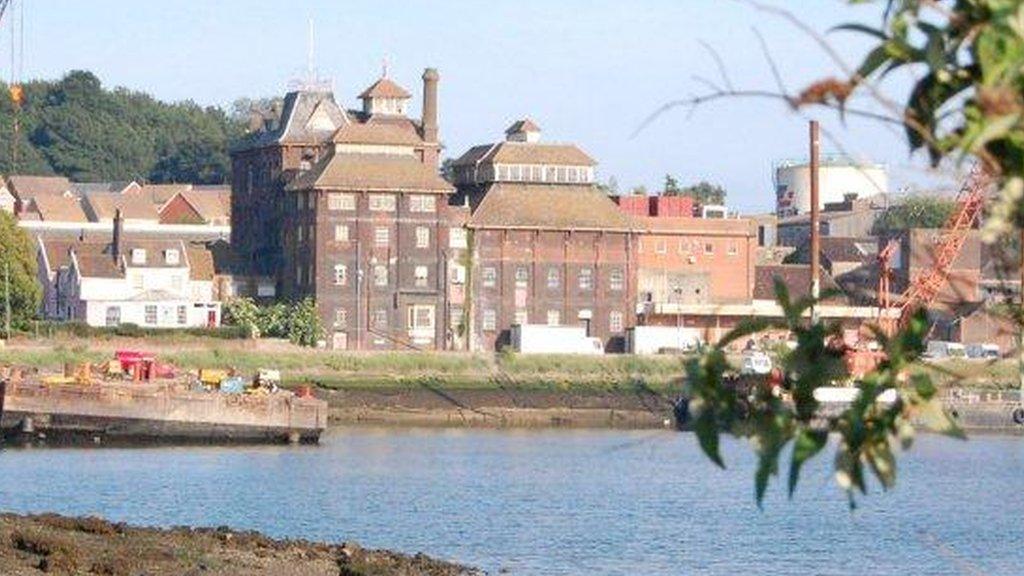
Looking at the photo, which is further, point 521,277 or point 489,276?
point 521,277

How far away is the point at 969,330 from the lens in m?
96.8

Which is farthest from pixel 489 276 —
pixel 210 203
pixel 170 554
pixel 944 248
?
pixel 170 554

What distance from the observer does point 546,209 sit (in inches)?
3770

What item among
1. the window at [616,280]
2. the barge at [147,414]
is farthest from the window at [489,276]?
the barge at [147,414]

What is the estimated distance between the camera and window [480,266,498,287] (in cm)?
9425

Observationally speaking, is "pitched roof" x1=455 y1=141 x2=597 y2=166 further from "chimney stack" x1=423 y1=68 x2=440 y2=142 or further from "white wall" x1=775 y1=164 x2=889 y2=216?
"white wall" x1=775 y1=164 x2=889 y2=216

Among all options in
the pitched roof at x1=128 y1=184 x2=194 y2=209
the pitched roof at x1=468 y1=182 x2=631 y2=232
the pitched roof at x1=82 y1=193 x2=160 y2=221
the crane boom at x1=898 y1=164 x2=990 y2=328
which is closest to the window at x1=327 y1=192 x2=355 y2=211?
the pitched roof at x1=468 y1=182 x2=631 y2=232

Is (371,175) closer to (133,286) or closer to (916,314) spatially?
(133,286)

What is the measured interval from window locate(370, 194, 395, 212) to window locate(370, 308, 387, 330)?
371 cm

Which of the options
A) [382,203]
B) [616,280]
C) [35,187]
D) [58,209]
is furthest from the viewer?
[35,187]

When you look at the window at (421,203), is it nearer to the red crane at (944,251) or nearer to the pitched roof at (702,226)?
the pitched roof at (702,226)

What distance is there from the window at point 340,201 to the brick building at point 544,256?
5169mm

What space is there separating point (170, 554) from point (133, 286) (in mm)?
65445

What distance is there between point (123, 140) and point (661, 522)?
14208 centimetres
